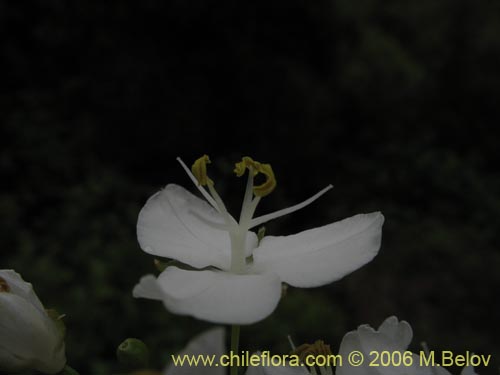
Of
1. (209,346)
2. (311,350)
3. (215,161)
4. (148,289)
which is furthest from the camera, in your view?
(215,161)

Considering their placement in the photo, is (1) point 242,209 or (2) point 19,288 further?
(1) point 242,209

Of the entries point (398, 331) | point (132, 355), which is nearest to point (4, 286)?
point (132, 355)

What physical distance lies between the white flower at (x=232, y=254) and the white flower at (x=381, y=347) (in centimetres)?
6

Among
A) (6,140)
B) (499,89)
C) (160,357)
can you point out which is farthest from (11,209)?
(499,89)

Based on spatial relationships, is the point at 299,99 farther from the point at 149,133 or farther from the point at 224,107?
the point at 149,133

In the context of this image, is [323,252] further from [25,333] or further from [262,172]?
[25,333]

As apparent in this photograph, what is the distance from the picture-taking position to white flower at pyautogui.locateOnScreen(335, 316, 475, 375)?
1.92ft

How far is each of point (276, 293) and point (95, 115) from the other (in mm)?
2709

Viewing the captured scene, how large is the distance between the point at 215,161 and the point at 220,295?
2.63m

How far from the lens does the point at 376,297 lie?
288 centimetres

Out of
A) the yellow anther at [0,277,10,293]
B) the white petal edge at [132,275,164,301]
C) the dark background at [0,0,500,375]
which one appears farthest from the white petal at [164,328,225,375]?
the dark background at [0,0,500,375]

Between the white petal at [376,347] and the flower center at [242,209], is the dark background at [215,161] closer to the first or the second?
the flower center at [242,209]

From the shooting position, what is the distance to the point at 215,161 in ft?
10.5

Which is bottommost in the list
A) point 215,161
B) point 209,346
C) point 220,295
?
point 209,346
